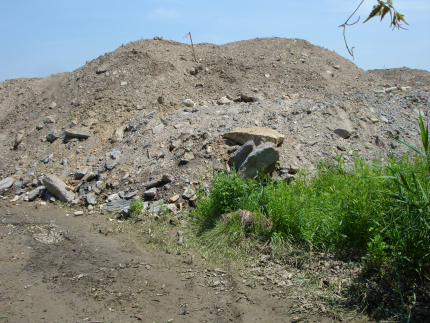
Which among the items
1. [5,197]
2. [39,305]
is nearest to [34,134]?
[5,197]

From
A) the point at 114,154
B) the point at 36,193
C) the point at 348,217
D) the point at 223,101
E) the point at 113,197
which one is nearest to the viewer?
the point at 348,217

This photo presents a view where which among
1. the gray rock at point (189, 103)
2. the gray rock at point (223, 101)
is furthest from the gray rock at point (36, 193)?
the gray rock at point (223, 101)

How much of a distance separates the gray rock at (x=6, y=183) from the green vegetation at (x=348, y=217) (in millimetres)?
4047

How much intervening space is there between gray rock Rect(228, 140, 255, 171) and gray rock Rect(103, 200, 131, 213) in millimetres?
1748

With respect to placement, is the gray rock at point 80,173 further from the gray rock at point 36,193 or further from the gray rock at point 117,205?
the gray rock at point 117,205

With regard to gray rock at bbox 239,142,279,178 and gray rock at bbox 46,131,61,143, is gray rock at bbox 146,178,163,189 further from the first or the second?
gray rock at bbox 46,131,61,143

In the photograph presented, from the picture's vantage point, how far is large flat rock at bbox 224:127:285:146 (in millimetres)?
5961

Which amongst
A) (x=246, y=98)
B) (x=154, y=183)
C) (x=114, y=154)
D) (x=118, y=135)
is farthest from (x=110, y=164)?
(x=246, y=98)

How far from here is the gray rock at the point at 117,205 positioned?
5727 millimetres

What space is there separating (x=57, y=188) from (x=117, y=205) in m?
1.33

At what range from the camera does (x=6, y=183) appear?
7.14 m

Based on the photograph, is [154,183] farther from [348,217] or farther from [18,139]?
[18,139]

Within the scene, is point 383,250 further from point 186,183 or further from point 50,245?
point 50,245

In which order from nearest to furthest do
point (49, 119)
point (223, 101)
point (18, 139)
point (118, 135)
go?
point (118, 135)
point (223, 101)
point (18, 139)
point (49, 119)
